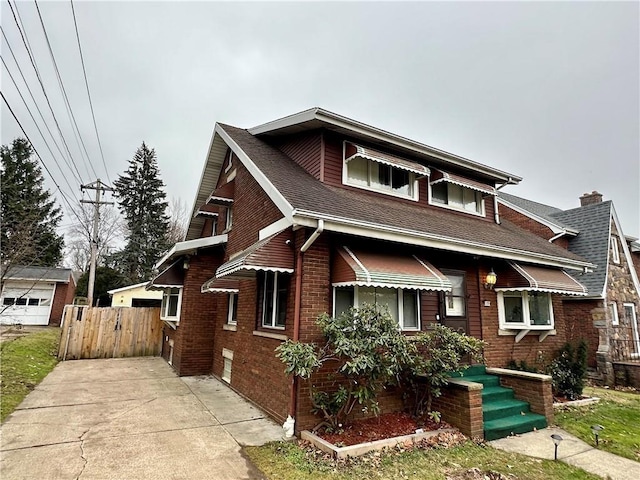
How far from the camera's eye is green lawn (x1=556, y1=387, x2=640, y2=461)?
20.0 feet

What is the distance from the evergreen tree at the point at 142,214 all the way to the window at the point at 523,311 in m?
32.4

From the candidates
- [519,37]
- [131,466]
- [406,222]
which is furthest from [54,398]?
[519,37]

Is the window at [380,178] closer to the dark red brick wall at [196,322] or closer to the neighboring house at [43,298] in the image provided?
the dark red brick wall at [196,322]

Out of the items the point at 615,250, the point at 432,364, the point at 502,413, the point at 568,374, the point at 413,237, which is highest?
the point at 615,250

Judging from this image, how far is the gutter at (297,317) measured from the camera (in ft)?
19.4

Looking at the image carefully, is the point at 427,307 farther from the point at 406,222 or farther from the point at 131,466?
A: the point at 131,466

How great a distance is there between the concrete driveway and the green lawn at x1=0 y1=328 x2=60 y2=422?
258mm

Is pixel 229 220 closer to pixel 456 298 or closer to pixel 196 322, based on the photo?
pixel 196 322

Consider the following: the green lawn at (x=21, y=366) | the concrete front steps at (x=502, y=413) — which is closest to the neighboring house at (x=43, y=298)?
A: the green lawn at (x=21, y=366)

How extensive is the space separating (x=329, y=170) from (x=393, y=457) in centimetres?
619

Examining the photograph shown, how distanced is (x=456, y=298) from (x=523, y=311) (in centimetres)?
248

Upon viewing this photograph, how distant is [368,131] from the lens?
8.89 m

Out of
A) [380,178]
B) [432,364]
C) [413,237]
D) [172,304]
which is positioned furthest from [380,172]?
[172,304]

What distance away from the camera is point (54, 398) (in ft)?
26.3
